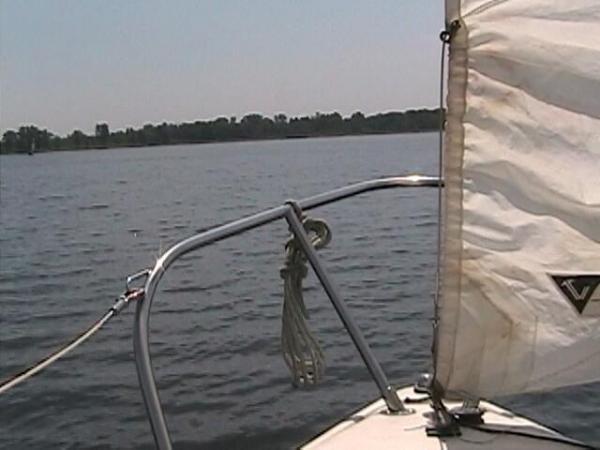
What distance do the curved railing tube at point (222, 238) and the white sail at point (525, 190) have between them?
16 cm

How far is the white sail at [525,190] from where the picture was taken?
80.7 inches

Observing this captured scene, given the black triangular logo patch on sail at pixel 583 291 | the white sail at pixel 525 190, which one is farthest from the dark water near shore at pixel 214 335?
the black triangular logo patch on sail at pixel 583 291

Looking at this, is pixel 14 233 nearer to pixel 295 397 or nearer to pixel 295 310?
pixel 295 397

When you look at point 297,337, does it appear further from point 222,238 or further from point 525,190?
point 525,190

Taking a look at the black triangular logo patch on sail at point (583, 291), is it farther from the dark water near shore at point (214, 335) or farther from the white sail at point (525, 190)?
the dark water near shore at point (214, 335)

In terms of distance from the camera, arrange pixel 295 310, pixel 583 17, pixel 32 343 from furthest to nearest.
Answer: pixel 32 343
pixel 295 310
pixel 583 17

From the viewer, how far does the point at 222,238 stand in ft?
8.63

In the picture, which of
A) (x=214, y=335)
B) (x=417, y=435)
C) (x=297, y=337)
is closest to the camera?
(x=417, y=435)

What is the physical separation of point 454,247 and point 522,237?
0.49 ft

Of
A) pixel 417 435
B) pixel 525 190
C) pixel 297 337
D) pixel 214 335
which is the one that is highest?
pixel 525 190

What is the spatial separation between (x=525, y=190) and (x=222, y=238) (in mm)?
899

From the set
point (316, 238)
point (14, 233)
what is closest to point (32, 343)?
point (316, 238)

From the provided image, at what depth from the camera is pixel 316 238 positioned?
307 centimetres

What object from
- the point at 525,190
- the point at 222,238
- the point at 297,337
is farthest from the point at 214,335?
the point at 525,190
